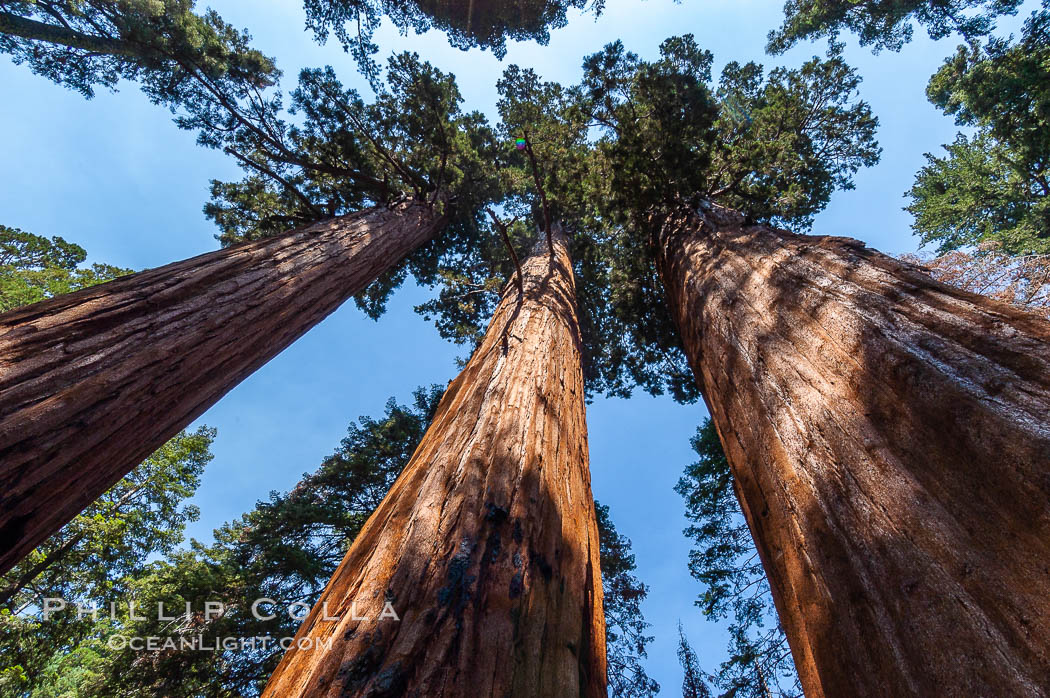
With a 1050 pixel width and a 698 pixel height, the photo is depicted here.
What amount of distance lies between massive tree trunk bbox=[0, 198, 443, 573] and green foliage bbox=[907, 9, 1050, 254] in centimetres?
1184

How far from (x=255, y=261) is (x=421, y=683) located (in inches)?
136

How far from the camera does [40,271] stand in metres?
7.63

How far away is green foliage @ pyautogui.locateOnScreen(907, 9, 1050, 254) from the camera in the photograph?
360 inches

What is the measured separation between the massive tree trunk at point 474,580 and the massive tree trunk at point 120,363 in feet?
4.44

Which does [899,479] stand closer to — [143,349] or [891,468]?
[891,468]

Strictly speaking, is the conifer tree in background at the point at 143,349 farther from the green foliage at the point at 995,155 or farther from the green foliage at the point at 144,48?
the green foliage at the point at 995,155

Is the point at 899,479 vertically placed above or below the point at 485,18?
below

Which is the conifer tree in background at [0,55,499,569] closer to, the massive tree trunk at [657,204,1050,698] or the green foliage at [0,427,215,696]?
the massive tree trunk at [657,204,1050,698]

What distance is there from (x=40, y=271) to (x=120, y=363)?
8866mm

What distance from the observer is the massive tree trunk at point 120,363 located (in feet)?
5.49

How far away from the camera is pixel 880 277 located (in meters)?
1.66

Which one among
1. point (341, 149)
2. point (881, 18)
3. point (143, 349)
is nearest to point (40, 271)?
point (341, 149)

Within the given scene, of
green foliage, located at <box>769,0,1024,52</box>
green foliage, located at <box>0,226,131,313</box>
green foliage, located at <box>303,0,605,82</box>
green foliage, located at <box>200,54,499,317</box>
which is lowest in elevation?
green foliage, located at <box>0,226,131,313</box>

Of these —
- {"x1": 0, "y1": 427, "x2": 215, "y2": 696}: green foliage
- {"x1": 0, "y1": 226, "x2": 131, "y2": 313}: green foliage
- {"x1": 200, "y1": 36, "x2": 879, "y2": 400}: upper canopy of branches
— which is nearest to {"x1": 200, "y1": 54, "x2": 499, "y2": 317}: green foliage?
{"x1": 200, "y1": 36, "x2": 879, "y2": 400}: upper canopy of branches
